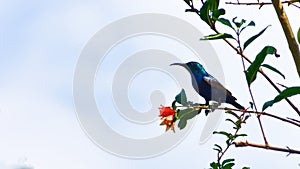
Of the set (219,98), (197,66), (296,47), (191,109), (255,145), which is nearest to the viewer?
(296,47)

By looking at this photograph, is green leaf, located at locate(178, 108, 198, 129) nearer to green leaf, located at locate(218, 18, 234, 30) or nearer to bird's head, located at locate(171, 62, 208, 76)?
green leaf, located at locate(218, 18, 234, 30)

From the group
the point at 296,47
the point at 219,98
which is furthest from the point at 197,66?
the point at 296,47

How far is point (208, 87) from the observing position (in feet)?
12.0

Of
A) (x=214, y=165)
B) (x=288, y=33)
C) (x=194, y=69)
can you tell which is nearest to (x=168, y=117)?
(x=214, y=165)

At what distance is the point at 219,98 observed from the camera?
9.58ft

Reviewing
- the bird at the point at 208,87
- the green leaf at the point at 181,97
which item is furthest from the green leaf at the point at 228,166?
the green leaf at the point at 181,97

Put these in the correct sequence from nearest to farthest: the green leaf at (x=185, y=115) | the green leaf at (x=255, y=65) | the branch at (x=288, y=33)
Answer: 1. the branch at (x=288, y=33)
2. the green leaf at (x=255, y=65)
3. the green leaf at (x=185, y=115)

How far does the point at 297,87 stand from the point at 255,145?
0.29 meters

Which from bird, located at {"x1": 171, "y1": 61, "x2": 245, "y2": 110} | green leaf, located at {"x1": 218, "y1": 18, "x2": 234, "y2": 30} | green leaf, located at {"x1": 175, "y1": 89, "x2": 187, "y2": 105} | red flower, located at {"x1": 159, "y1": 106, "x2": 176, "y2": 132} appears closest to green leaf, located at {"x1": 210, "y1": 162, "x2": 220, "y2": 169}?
bird, located at {"x1": 171, "y1": 61, "x2": 245, "y2": 110}

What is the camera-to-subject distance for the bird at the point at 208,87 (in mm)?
2938

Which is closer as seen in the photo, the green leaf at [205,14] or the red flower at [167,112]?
the green leaf at [205,14]

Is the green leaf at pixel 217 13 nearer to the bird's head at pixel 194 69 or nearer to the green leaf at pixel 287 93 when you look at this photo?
the green leaf at pixel 287 93

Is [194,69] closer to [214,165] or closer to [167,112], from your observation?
A: [214,165]

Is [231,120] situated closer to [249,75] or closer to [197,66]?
[249,75]
